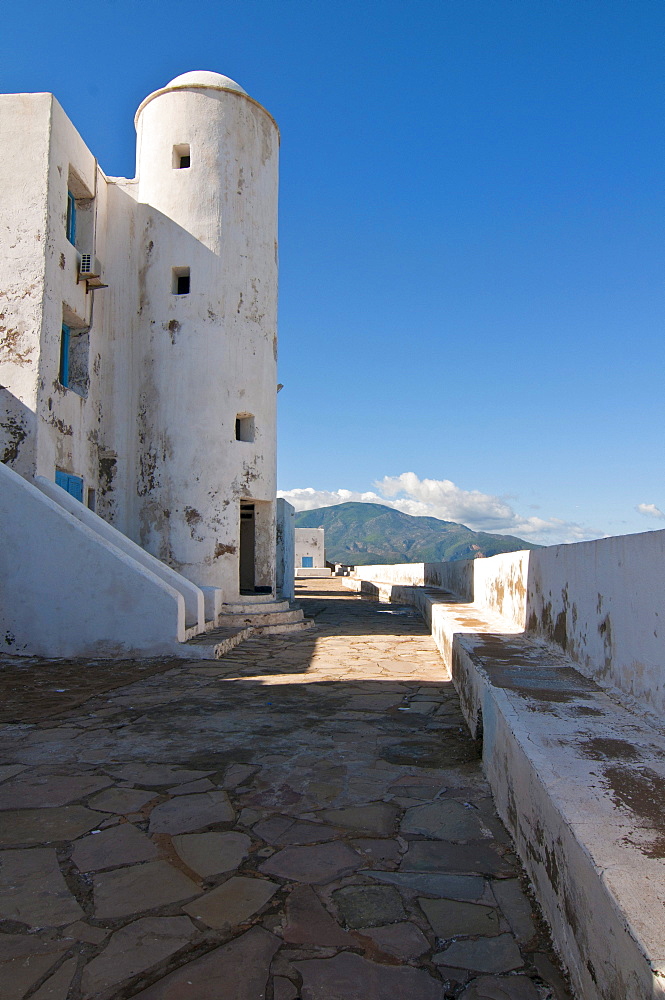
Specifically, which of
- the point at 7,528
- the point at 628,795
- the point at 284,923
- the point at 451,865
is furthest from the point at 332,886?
the point at 7,528

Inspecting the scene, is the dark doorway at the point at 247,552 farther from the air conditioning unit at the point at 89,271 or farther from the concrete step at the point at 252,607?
→ the air conditioning unit at the point at 89,271

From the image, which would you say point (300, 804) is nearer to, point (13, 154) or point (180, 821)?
point (180, 821)

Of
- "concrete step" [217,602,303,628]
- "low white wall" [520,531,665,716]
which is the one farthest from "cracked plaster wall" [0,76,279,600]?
"low white wall" [520,531,665,716]

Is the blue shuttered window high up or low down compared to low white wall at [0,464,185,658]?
up

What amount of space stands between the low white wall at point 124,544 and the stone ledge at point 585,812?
5.86 metres

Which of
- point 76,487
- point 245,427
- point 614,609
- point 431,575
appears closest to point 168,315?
point 245,427

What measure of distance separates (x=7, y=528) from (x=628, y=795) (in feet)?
25.6

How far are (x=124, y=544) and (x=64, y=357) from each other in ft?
11.7

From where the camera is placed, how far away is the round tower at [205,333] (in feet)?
37.9

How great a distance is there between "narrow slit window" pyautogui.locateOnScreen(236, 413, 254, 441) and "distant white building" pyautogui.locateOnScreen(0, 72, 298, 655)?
0.12 feet

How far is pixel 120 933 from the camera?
2.21 meters

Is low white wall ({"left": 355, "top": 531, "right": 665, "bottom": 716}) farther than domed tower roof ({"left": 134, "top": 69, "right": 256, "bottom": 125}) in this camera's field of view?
No

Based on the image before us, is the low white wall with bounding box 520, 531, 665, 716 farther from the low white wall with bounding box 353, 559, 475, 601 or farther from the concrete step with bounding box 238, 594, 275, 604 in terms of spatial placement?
the concrete step with bounding box 238, 594, 275, 604

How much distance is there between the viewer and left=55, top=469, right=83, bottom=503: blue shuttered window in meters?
9.91
